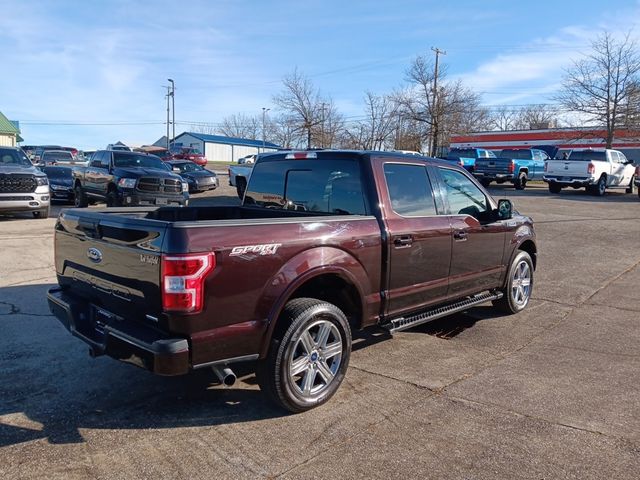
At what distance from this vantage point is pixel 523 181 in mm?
27891

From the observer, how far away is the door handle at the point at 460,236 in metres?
5.17

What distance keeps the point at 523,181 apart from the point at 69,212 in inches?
1062

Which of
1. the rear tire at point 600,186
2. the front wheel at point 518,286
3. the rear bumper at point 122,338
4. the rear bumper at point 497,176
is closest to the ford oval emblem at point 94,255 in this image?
the rear bumper at point 122,338

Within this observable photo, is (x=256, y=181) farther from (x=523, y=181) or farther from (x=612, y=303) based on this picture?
(x=523, y=181)

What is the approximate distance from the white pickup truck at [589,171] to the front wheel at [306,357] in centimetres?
2234

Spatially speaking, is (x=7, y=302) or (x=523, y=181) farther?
(x=523, y=181)

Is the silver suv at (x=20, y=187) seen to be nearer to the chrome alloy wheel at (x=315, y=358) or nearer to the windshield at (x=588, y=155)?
the chrome alloy wheel at (x=315, y=358)

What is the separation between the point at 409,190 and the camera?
485 centimetres

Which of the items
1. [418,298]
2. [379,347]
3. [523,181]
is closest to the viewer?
[418,298]

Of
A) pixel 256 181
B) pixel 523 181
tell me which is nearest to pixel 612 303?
pixel 256 181

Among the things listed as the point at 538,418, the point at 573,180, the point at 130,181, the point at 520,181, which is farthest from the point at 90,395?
the point at 520,181

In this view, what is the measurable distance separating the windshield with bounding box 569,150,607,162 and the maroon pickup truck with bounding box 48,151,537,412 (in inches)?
814

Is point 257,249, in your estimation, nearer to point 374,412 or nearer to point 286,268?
point 286,268

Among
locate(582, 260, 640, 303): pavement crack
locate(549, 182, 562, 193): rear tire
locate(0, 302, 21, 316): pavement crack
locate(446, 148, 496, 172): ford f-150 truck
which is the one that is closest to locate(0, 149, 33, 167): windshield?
locate(0, 302, 21, 316): pavement crack
